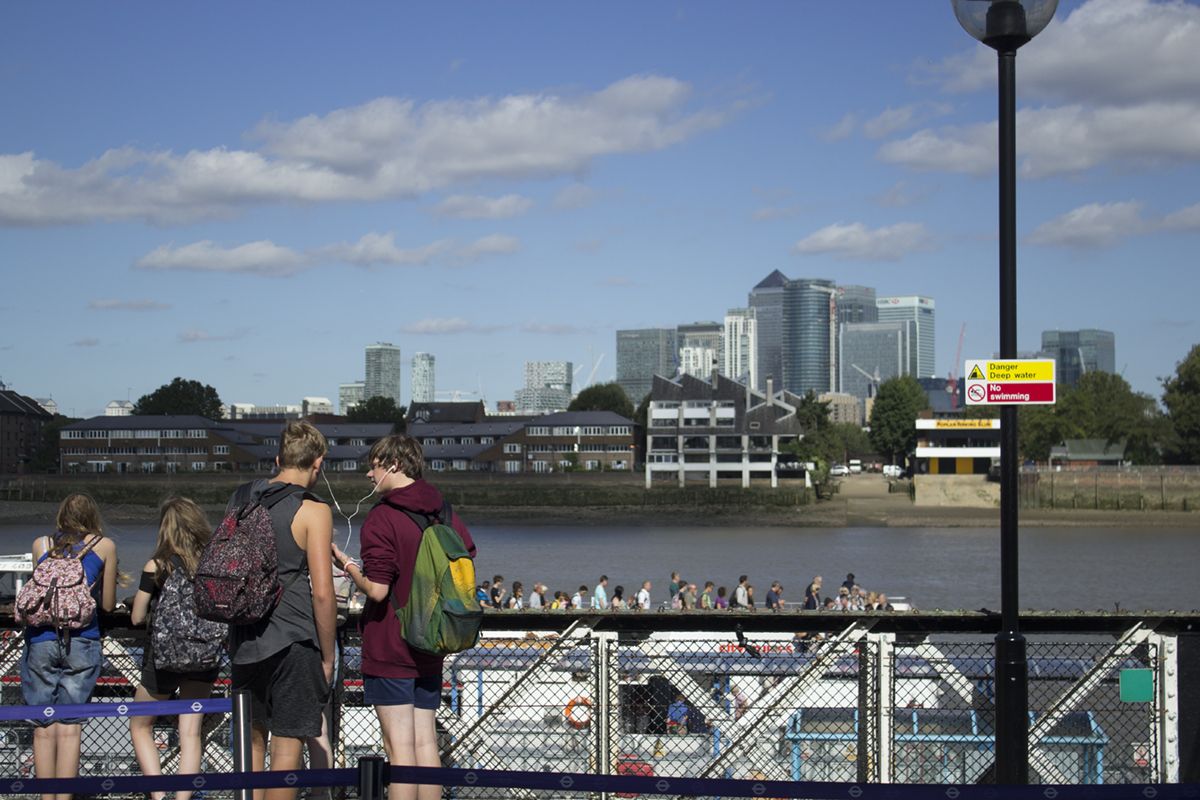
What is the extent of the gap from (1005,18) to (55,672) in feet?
19.3

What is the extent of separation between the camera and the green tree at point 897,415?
142 meters

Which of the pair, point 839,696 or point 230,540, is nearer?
point 230,540

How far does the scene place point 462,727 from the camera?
23.2ft

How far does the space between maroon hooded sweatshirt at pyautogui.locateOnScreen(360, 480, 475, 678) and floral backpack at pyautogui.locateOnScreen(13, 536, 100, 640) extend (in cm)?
160

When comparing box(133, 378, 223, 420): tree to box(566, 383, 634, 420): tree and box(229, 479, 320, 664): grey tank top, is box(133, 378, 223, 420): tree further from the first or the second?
Result: box(229, 479, 320, 664): grey tank top

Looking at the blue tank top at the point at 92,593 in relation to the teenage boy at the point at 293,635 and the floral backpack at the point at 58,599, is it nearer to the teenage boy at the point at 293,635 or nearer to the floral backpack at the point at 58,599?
the floral backpack at the point at 58,599

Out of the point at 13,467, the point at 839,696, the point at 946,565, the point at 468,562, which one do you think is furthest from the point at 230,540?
the point at 13,467

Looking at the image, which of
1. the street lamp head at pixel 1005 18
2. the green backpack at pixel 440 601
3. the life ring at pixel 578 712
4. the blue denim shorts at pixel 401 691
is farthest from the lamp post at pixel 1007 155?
the blue denim shorts at pixel 401 691

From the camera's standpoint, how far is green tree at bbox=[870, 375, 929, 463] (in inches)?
5581

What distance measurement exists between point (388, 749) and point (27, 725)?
235 cm

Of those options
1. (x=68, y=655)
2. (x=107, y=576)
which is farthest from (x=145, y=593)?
(x=68, y=655)

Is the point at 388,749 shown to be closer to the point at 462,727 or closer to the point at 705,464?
the point at 462,727

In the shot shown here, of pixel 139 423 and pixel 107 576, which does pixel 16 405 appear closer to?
pixel 139 423

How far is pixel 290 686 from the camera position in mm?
→ 5816
